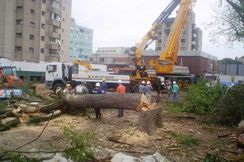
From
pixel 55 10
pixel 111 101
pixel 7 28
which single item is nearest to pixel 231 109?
pixel 111 101

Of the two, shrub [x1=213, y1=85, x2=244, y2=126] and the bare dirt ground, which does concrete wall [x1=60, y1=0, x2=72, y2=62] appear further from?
the bare dirt ground

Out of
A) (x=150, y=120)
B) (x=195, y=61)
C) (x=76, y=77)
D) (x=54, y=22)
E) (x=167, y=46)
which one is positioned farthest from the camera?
(x=54, y=22)

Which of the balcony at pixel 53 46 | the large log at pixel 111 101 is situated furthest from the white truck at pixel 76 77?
the balcony at pixel 53 46

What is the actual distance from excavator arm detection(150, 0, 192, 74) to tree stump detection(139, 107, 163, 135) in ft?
51.6

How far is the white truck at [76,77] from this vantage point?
24.0 m

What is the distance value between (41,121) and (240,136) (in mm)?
5542

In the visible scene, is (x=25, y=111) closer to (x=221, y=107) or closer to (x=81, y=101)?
(x=81, y=101)

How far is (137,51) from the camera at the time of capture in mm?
25750

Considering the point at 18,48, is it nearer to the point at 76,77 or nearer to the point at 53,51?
the point at 53,51

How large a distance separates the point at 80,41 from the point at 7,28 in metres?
53.7

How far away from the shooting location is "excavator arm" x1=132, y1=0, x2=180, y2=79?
82.5ft

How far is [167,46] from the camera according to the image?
2612 centimetres

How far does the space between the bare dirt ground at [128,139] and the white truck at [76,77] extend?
1266cm

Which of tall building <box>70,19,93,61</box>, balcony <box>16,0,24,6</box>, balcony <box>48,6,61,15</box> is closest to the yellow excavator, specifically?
balcony <box>16,0,24,6</box>
